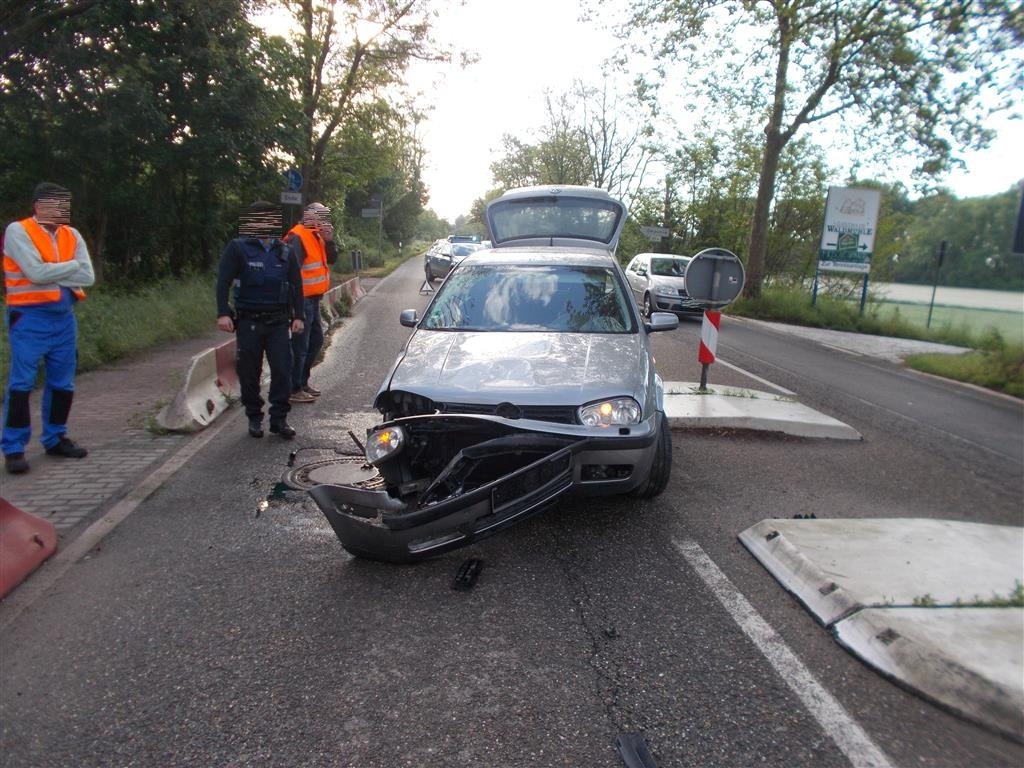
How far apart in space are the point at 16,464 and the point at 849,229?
2052cm

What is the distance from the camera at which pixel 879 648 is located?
10.3 feet

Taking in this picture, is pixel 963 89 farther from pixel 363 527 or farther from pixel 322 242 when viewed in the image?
pixel 363 527

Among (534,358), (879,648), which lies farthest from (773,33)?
(879,648)

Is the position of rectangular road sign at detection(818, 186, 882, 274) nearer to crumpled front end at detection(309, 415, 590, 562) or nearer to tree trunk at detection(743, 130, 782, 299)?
tree trunk at detection(743, 130, 782, 299)

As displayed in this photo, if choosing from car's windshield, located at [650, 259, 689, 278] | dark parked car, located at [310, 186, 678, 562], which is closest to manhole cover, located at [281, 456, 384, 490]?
dark parked car, located at [310, 186, 678, 562]

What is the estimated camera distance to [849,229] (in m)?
20.3

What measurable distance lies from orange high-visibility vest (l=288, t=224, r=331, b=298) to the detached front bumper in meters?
4.54

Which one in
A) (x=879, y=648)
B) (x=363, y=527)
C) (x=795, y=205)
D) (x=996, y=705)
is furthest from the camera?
(x=795, y=205)

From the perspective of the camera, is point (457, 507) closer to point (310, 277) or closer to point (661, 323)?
point (661, 323)

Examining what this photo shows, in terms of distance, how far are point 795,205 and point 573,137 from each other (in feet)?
67.8

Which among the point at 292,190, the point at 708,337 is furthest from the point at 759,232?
the point at 708,337

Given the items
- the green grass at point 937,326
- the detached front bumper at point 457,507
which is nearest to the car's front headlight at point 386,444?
the detached front bumper at point 457,507

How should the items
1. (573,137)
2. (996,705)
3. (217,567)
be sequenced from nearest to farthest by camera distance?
(996,705) → (217,567) → (573,137)

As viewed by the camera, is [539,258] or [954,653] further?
[539,258]
